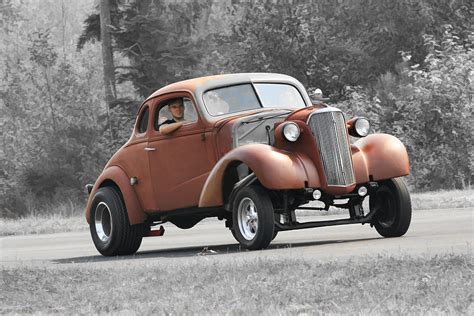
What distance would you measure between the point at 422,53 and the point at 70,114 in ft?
57.3

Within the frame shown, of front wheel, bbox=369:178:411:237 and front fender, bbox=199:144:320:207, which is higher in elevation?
front fender, bbox=199:144:320:207

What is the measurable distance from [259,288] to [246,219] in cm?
429

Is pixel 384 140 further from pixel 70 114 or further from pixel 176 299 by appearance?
pixel 70 114

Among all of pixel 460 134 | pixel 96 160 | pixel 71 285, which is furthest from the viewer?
pixel 96 160

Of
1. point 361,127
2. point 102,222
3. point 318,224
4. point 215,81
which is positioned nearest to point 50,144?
point 102,222

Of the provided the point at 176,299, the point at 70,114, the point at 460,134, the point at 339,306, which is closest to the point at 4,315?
the point at 176,299

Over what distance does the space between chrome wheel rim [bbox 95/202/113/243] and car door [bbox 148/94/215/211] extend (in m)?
1.02

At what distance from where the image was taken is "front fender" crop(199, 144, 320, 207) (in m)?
13.1

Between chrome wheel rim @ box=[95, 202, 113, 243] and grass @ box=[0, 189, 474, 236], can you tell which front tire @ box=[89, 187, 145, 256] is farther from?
grass @ box=[0, 189, 474, 236]

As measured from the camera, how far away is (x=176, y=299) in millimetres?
9258

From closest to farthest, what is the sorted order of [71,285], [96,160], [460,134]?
[71,285] < [460,134] < [96,160]

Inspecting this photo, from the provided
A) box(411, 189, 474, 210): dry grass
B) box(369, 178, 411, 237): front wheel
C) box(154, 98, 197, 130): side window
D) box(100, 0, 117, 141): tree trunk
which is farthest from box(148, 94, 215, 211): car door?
box(100, 0, 117, 141): tree trunk

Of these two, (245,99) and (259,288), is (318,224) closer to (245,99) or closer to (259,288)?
(245,99)

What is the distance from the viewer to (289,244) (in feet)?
48.6
